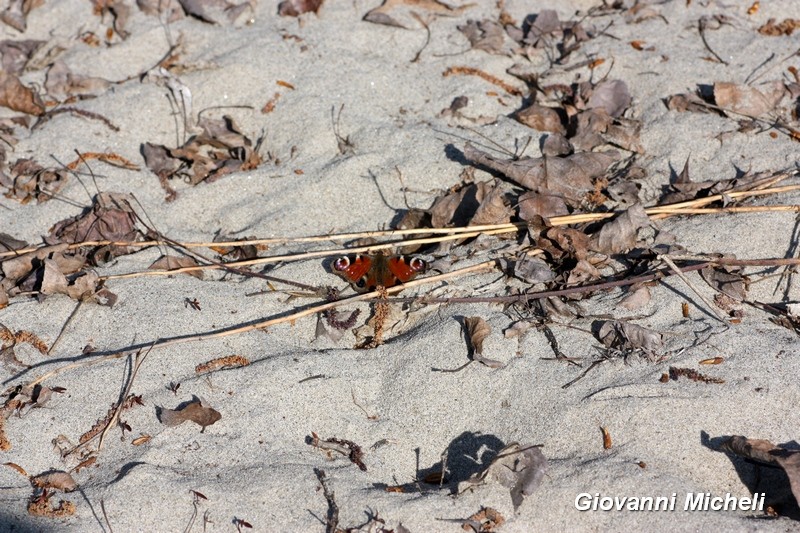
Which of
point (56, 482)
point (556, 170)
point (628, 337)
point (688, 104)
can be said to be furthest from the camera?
point (688, 104)

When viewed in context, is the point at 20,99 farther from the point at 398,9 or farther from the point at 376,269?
the point at 376,269

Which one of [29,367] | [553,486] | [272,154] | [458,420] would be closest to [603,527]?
[553,486]

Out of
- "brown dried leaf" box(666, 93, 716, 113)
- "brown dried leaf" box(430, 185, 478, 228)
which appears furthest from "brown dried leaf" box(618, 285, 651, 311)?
"brown dried leaf" box(666, 93, 716, 113)

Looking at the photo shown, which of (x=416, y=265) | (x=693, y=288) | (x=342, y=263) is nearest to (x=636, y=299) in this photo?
(x=693, y=288)

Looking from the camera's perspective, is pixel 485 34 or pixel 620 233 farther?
pixel 485 34

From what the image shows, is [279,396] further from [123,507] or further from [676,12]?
[676,12]

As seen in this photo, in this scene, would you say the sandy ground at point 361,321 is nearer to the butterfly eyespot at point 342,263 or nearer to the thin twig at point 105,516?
the thin twig at point 105,516
